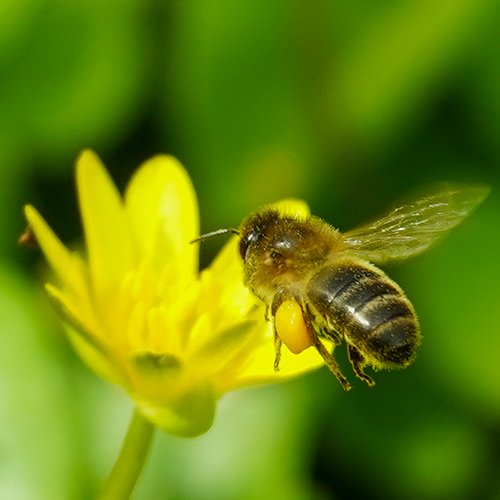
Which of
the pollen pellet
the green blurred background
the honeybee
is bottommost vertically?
the green blurred background

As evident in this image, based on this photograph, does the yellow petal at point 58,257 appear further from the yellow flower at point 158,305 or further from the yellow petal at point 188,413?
the yellow petal at point 188,413

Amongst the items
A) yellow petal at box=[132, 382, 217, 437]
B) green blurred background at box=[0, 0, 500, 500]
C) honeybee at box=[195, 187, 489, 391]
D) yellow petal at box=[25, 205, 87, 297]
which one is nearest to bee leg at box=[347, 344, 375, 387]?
honeybee at box=[195, 187, 489, 391]

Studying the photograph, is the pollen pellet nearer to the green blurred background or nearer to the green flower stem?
the green flower stem

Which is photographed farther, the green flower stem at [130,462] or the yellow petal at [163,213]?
the yellow petal at [163,213]

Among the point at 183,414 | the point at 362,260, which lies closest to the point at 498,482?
the point at 362,260

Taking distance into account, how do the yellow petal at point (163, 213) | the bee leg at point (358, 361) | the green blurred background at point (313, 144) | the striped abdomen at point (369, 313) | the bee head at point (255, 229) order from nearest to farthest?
the striped abdomen at point (369, 313) → the bee leg at point (358, 361) → the bee head at point (255, 229) → the yellow petal at point (163, 213) → the green blurred background at point (313, 144)

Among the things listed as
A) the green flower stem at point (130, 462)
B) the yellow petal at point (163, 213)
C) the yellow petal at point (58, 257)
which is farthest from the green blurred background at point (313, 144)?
the green flower stem at point (130, 462)

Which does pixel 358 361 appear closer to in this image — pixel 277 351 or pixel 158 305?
pixel 277 351
